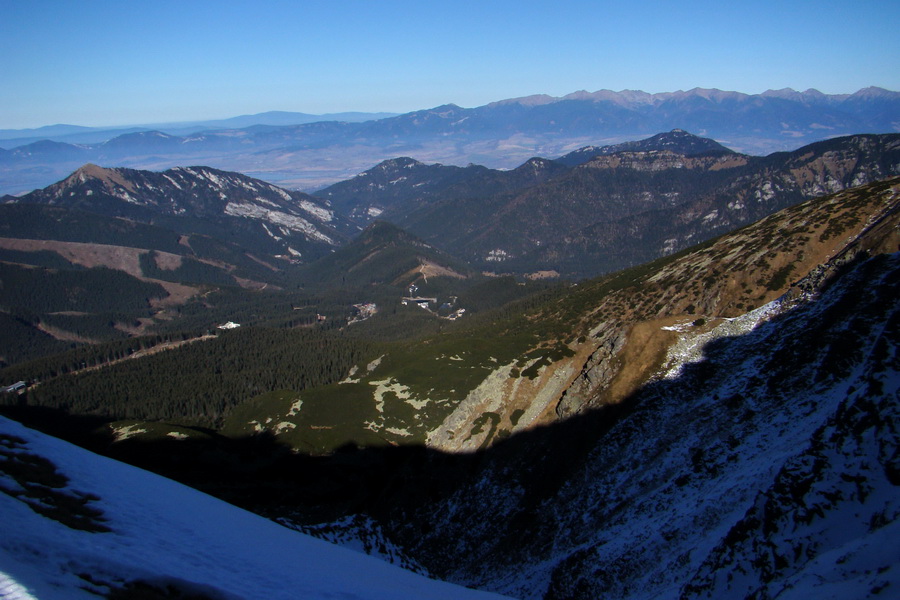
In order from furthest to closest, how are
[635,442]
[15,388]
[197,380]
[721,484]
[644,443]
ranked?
[15,388] → [197,380] → [635,442] → [644,443] → [721,484]

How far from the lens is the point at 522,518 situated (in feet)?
217

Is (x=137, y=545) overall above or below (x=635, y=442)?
above

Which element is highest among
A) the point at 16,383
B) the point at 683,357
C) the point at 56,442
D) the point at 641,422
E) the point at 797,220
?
the point at 797,220

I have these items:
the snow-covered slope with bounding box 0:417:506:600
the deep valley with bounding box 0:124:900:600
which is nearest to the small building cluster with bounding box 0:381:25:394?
the deep valley with bounding box 0:124:900:600

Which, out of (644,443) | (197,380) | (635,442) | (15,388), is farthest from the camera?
(15,388)


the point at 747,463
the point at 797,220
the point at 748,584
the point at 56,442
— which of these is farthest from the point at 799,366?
the point at 797,220

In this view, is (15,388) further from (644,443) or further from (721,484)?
(721,484)

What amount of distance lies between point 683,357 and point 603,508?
28327mm

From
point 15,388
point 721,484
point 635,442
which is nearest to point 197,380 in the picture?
point 15,388

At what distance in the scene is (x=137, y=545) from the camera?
24.2 metres

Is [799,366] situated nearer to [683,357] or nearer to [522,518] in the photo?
[683,357]

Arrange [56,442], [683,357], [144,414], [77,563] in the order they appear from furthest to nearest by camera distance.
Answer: [144,414] → [683,357] → [56,442] → [77,563]

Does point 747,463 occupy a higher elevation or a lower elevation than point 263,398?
higher

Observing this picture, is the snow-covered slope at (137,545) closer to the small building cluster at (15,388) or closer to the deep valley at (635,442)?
the deep valley at (635,442)
